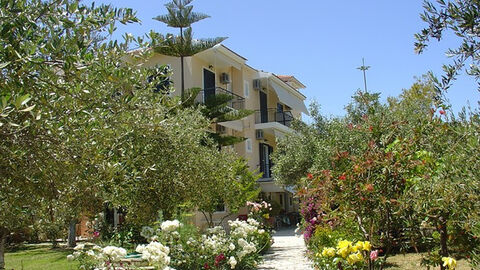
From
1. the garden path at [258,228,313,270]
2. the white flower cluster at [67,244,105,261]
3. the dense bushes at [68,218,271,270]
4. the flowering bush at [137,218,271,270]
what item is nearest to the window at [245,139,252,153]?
the garden path at [258,228,313,270]

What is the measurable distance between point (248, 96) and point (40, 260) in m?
15.5

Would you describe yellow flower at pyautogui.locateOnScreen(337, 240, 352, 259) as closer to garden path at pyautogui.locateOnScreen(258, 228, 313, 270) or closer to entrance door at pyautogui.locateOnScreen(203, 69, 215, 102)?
garden path at pyautogui.locateOnScreen(258, 228, 313, 270)

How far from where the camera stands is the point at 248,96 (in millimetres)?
26500

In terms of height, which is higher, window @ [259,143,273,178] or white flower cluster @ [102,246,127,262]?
window @ [259,143,273,178]

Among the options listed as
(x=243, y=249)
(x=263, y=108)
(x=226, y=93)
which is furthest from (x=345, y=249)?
(x=263, y=108)

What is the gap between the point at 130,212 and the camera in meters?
10.0

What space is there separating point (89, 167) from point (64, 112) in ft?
1.67

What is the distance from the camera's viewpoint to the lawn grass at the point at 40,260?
11.7 meters

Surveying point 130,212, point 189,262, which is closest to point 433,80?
point 189,262

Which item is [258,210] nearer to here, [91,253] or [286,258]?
[286,258]

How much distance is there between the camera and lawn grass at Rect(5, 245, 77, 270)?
11655 mm

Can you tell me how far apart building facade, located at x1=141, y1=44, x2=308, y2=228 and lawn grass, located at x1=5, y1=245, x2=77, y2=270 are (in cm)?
642

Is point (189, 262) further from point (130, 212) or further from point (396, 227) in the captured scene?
point (396, 227)

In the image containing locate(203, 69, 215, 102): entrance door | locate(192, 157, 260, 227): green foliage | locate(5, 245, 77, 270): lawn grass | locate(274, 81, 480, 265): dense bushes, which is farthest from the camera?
locate(203, 69, 215, 102): entrance door
